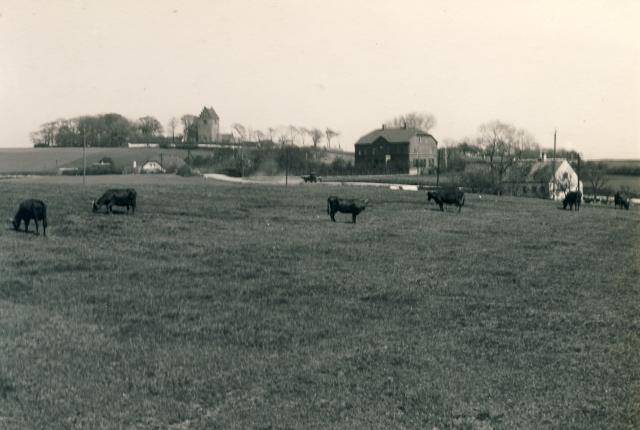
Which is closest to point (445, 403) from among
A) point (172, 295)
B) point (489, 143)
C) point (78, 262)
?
point (172, 295)

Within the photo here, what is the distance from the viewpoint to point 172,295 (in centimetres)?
1403

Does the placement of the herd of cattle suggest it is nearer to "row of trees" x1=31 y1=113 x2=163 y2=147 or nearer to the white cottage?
the white cottage

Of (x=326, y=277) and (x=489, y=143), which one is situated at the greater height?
(x=489, y=143)

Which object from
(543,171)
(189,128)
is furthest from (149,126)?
(543,171)

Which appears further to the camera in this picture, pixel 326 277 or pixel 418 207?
pixel 418 207

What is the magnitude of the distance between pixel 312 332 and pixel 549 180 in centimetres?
7672

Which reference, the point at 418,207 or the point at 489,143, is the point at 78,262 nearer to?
the point at 418,207

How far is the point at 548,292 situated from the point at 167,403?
993 cm

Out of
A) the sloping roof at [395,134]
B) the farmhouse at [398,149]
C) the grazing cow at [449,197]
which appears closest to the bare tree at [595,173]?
the farmhouse at [398,149]

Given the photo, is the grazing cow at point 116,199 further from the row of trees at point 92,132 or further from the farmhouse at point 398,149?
the row of trees at point 92,132

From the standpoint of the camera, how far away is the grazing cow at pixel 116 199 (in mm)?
27703

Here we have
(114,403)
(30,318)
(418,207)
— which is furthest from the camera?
(418,207)

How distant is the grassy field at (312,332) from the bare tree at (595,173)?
6455 cm

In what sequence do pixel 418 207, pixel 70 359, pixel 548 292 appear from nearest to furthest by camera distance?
pixel 70 359
pixel 548 292
pixel 418 207
